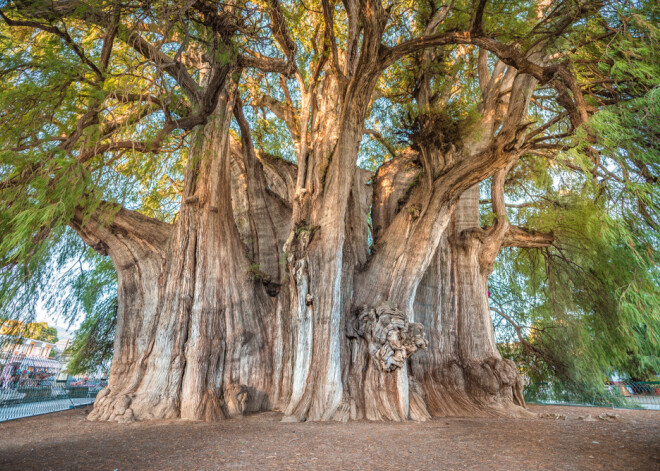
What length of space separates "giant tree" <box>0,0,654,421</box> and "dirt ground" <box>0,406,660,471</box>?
0.79 meters

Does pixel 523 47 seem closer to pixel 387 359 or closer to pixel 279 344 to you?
pixel 387 359

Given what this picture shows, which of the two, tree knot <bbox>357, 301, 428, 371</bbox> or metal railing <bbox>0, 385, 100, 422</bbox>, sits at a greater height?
tree knot <bbox>357, 301, 428, 371</bbox>

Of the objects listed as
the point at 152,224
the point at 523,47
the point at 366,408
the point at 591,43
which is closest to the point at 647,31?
the point at 591,43

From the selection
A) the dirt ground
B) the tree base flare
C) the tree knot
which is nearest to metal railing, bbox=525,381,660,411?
the tree base flare

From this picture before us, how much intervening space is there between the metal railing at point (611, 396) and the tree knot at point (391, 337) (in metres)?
5.22

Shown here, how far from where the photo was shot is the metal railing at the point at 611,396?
7285 millimetres

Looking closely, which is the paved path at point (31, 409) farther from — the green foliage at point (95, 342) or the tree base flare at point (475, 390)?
the tree base flare at point (475, 390)

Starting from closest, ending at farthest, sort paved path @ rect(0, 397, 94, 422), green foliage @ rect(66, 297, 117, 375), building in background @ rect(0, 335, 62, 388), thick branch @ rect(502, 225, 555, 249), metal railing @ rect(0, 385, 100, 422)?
building in background @ rect(0, 335, 62, 388), paved path @ rect(0, 397, 94, 422), metal railing @ rect(0, 385, 100, 422), thick branch @ rect(502, 225, 555, 249), green foliage @ rect(66, 297, 117, 375)

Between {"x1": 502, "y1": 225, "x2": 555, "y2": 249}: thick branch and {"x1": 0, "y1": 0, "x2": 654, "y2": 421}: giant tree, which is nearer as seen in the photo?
{"x1": 0, "y1": 0, "x2": 654, "y2": 421}: giant tree

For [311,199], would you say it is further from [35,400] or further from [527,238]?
[35,400]

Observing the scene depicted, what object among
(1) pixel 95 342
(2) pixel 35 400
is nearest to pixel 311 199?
(2) pixel 35 400

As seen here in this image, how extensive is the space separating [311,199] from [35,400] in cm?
586

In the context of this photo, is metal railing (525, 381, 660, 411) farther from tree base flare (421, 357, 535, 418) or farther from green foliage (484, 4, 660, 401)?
tree base flare (421, 357, 535, 418)

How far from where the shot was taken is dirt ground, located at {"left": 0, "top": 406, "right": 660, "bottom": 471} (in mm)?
2369
